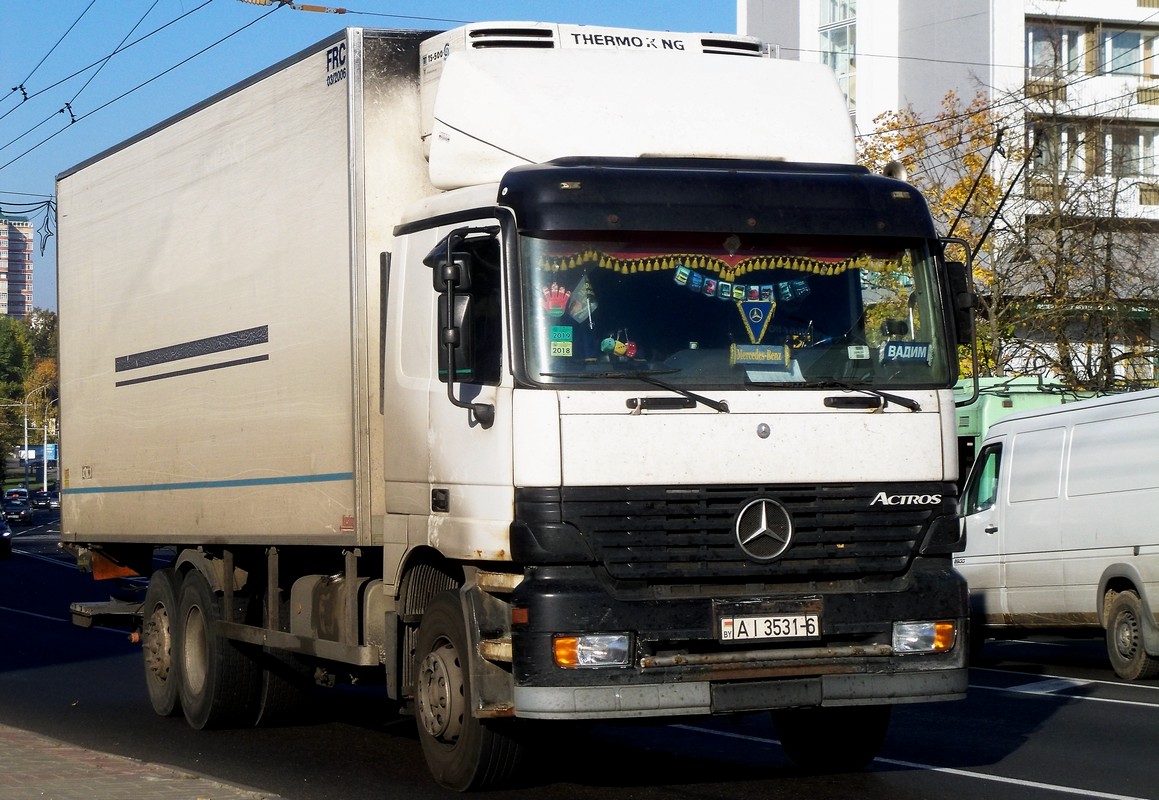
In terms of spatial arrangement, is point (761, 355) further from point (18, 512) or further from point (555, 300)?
point (18, 512)

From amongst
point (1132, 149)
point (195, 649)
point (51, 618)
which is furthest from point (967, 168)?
point (195, 649)

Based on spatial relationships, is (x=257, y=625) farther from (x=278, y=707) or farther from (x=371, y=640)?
(x=371, y=640)

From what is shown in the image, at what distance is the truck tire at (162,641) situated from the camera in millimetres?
12164

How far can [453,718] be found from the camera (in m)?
8.20

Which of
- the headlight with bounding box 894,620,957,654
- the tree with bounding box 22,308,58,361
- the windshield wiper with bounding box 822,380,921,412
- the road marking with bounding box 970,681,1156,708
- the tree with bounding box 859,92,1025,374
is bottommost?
the road marking with bounding box 970,681,1156,708

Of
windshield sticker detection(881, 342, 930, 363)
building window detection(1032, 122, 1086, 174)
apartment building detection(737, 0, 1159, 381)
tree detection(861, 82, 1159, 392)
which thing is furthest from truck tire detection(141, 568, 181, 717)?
apartment building detection(737, 0, 1159, 381)

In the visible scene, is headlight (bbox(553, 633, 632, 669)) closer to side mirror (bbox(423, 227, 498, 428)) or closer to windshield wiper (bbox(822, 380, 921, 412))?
side mirror (bbox(423, 227, 498, 428))

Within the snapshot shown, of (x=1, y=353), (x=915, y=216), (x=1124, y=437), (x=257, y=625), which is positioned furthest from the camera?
(x=1, y=353)

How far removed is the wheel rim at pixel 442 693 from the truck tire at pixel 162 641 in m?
4.18

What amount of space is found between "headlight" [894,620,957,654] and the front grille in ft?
0.90

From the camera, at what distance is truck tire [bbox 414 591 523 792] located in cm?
808

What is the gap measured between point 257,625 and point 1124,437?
7727 millimetres

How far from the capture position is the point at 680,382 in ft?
25.4

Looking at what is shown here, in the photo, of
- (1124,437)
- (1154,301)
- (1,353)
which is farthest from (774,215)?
(1,353)
